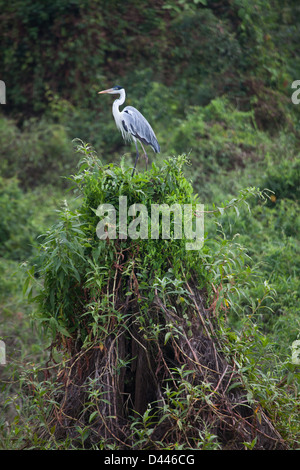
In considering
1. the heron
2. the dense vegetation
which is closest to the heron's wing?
the heron

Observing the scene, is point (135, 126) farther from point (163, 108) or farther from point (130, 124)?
point (163, 108)

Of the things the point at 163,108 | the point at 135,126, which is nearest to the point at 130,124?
the point at 135,126

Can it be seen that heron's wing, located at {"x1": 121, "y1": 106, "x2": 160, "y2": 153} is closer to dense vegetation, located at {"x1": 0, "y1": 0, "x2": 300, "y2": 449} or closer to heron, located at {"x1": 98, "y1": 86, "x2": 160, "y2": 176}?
heron, located at {"x1": 98, "y1": 86, "x2": 160, "y2": 176}

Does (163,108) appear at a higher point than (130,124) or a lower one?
higher

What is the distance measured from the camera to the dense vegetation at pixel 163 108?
5895mm

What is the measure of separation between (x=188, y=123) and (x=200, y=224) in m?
5.05

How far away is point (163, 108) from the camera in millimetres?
8688

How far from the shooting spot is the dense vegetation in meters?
5.89

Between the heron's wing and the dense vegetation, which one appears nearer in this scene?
the heron's wing

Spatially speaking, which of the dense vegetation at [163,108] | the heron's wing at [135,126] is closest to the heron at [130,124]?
the heron's wing at [135,126]

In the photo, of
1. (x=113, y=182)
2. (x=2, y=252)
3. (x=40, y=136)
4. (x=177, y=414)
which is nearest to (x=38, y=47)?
(x=40, y=136)

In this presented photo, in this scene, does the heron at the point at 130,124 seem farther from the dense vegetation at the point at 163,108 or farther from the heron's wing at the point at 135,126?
the dense vegetation at the point at 163,108

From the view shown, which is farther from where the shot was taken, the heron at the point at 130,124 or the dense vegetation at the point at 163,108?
the dense vegetation at the point at 163,108

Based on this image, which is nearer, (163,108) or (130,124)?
(130,124)
